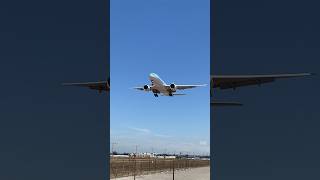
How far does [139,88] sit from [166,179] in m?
1.45

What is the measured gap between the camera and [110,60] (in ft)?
14.8

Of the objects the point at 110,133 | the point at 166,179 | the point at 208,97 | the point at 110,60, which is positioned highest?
the point at 110,60

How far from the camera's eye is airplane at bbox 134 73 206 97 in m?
4.27
